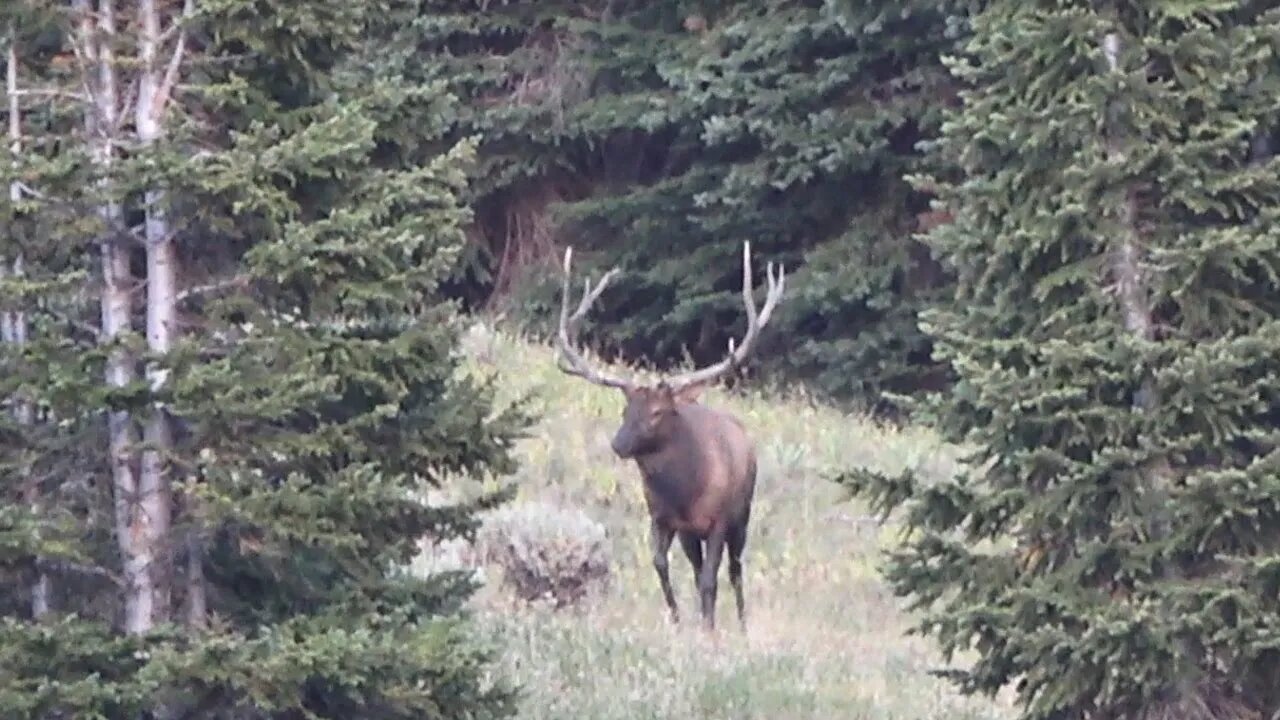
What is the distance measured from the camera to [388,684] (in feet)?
Result: 23.9

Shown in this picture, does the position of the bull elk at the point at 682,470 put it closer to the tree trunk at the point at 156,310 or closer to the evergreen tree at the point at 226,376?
the evergreen tree at the point at 226,376

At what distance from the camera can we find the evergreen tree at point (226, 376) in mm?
7094

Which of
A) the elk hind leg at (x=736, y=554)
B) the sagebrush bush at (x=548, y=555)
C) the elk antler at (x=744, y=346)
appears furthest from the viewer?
the elk hind leg at (x=736, y=554)

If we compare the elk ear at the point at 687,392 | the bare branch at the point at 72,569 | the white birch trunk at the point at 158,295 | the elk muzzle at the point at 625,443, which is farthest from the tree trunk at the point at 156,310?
the elk ear at the point at 687,392

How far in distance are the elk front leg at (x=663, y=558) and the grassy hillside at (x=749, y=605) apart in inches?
5.5

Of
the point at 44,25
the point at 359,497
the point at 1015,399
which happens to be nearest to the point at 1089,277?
the point at 1015,399

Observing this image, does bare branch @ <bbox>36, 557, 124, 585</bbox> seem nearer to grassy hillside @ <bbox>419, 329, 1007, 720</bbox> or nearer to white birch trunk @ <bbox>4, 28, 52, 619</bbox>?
white birch trunk @ <bbox>4, 28, 52, 619</bbox>

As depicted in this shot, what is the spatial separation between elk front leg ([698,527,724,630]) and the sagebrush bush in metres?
0.70

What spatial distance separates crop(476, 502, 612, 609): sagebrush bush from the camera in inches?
598

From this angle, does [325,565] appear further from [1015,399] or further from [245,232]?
[1015,399]

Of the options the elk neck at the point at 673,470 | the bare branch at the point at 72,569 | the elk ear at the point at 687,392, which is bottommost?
the elk neck at the point at 673,470

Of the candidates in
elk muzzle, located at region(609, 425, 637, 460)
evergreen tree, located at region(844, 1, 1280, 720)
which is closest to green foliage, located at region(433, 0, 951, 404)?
elk muzzle, located at region(609, 425, 637, 460)

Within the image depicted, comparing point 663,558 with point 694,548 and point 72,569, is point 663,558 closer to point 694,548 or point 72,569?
point 694,548

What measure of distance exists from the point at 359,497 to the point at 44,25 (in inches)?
64.8
